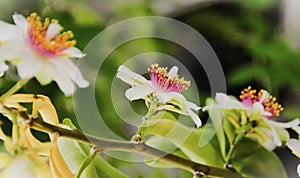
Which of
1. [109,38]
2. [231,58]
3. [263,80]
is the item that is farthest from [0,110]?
[231,58]

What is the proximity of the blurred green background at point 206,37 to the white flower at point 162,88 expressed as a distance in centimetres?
6

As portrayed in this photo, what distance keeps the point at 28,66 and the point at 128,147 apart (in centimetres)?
5

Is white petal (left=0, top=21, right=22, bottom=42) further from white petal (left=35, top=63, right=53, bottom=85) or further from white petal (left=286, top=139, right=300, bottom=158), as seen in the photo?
white petal (left=286, top=139, right=300, bottom=158)

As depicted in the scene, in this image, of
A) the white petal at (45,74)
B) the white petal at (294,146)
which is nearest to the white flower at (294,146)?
the white petal at (294,146)

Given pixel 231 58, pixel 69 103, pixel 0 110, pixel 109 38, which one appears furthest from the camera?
pixel 231 58

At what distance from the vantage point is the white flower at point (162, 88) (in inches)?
8.0

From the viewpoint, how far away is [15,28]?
212mm

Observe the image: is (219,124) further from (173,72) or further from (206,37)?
(206,37)

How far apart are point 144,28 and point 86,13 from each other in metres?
0.05

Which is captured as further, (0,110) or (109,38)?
(109,38)

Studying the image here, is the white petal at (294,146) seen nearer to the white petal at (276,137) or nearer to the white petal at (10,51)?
the white petal at (276,137)

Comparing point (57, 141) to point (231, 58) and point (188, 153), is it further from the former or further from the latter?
point (231, 58)

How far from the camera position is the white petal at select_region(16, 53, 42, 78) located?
197 millimetres

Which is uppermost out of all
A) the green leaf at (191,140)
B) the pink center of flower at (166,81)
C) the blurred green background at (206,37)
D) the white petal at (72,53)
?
the blurred green background at (206,37)
